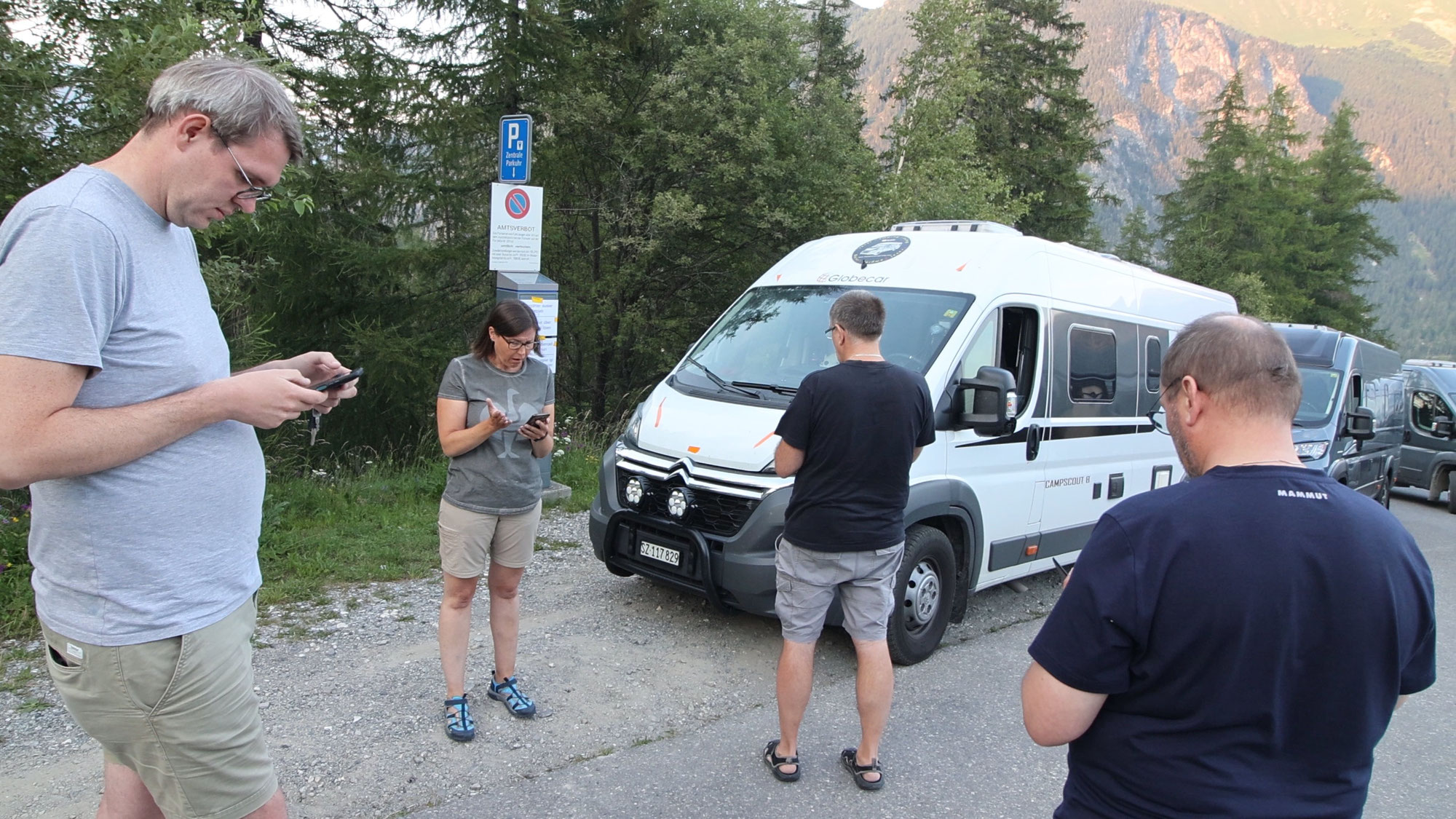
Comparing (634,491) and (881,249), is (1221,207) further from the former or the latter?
(634,491)

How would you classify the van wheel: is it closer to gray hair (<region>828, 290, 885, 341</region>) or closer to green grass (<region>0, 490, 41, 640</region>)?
gray hair (<region>828, 290, 885, 341</region>)

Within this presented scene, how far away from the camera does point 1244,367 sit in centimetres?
165

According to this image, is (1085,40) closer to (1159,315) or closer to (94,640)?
(1159,315)

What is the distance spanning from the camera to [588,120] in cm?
1417

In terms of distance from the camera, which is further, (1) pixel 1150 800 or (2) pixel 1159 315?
(2) pixel 1159 315

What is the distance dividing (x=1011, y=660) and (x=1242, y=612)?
406 centimetres

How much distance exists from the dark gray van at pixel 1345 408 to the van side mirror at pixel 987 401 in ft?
17.7

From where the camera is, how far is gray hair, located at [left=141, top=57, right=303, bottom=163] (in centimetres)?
177

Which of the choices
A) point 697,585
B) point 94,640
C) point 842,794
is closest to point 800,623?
point 842,794

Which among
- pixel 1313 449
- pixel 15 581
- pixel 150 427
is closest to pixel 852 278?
pixel 150 427

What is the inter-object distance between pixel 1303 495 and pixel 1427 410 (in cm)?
1740

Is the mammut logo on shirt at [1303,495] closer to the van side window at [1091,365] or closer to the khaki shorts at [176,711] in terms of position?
the khaki shorts at [176,711]

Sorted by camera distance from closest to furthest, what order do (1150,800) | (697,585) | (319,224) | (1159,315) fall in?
1. (1150,800)
2. (697,585)
3. (1159,315)
4. (319,224)

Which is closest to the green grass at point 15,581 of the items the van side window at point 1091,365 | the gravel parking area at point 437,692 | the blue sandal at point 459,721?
the gravel parking area at point 437,692
